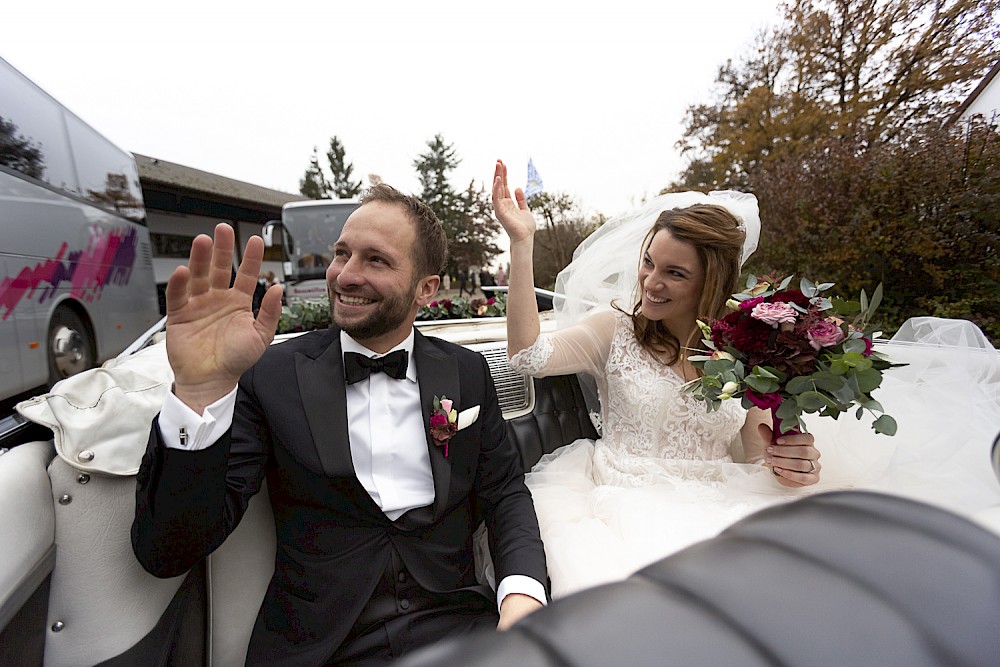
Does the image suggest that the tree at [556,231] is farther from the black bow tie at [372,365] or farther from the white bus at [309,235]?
the black bow tie at [372,365]

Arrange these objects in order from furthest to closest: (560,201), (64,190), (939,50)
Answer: (560,201) < (939,50) < (64,190)

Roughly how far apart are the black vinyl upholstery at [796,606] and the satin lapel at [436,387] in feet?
4.22

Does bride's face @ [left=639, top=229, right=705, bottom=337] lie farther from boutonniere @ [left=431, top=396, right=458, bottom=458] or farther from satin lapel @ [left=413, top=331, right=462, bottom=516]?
boutonniere @ [left=431, top=396, right=458, bottom=458]

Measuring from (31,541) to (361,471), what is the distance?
2.59 feet

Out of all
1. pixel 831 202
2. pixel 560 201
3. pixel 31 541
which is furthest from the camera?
pixel 560 201

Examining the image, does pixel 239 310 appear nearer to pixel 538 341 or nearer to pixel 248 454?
pixel 248 454

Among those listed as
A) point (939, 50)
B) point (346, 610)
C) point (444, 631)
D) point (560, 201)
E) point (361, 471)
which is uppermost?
point (939, 50)

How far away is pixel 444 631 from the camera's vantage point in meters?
1.56

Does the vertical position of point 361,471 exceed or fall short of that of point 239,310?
it falls short

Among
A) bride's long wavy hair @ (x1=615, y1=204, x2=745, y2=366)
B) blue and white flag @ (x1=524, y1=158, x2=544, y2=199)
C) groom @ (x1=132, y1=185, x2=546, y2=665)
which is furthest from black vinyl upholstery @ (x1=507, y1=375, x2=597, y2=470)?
blue and white flag @ (x1=524, y1=158, x2=544, y2=199)

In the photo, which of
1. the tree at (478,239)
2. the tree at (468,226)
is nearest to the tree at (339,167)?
the tree at (468,226)

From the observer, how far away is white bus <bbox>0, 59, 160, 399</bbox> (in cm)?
460

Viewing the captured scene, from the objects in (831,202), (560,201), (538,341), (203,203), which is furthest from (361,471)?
(203,203)

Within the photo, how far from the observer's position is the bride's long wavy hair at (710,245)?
6.91 feet
